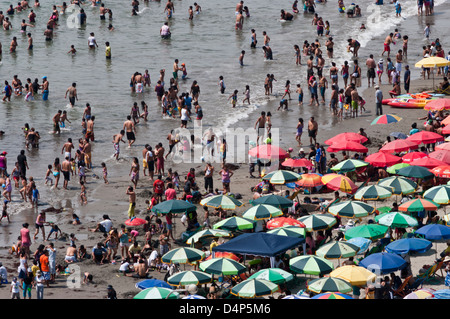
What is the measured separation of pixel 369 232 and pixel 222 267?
360cm

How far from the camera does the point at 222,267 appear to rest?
16.5 m

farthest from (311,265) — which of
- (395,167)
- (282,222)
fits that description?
(395,167)

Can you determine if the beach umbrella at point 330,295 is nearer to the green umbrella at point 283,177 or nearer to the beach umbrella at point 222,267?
the beach umbrella at point 222,267

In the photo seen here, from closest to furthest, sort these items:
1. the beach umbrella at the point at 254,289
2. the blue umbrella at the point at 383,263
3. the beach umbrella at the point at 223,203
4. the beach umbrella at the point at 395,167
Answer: the beach umbrella at the point at 254,289 → the blue umbrella at the point at 383,263 → the beach umbrella at the point at 223,203 → the beach umbrella at the point at 395,167

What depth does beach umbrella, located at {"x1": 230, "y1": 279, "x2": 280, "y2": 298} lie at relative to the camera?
15.1 meters

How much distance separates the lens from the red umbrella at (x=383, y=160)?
22.8 metres

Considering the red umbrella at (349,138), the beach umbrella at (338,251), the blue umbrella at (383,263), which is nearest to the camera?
the blue umbrella at (383,263)

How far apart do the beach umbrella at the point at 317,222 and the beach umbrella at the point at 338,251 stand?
157 centimetres

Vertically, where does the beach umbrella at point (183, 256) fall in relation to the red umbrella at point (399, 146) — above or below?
below

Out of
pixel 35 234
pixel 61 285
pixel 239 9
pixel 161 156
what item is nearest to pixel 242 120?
pixel 161 156

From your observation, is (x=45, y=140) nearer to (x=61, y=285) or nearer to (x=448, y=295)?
(x=61, y=285)

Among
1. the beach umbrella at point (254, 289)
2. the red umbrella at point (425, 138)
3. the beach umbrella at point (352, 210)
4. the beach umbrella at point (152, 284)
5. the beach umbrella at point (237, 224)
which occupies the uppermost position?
the red umbrella at point (425, 138)

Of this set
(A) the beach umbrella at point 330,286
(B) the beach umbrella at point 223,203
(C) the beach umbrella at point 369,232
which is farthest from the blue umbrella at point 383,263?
(B) the beach umbrella at point 223,203

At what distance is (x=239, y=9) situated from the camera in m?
49.8
